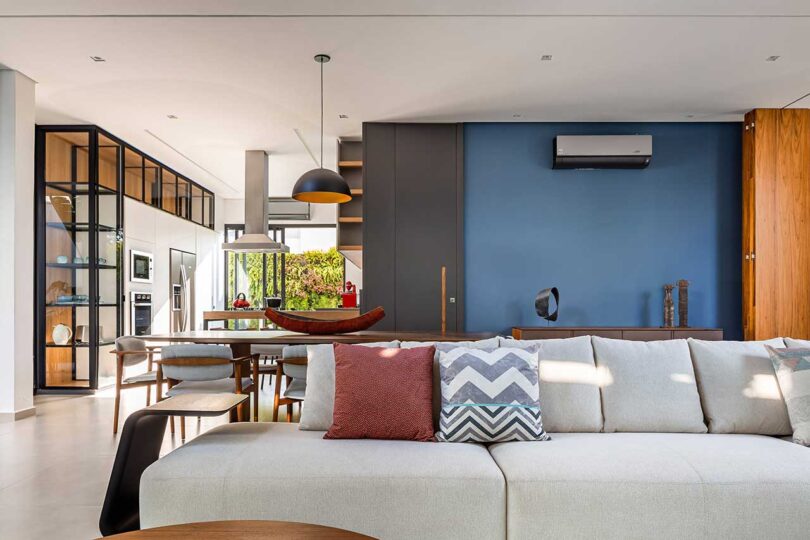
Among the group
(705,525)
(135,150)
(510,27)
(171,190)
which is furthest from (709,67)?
(171,190)

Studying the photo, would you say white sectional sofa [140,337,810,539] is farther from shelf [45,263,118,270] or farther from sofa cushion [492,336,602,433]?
shelf [45,263,118,270]

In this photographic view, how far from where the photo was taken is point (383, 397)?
8.20 feet

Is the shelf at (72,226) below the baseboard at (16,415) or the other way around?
the other way around

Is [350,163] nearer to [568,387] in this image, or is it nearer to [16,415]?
[16,415]

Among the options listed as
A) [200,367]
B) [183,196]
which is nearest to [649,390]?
[200,367]

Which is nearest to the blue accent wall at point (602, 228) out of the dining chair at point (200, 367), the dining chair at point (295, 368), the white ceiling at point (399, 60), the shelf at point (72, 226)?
the white ceiling at point (399, 60)

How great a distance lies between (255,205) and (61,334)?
8.56 ft

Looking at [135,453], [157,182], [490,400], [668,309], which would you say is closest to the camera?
[135,453]

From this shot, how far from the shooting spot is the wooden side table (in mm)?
2076

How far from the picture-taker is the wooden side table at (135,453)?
2076mm

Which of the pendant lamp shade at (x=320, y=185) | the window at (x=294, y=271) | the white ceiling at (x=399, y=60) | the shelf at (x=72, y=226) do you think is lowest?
the window at (x=294, y=271)

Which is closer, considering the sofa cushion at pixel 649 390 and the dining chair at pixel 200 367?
the sofa cushion at pixel 649 390

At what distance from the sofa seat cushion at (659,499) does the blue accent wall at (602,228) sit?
4137mm

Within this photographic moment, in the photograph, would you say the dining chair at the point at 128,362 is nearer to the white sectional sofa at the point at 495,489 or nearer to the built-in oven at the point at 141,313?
the white sectional sofa at the point at 495,489
